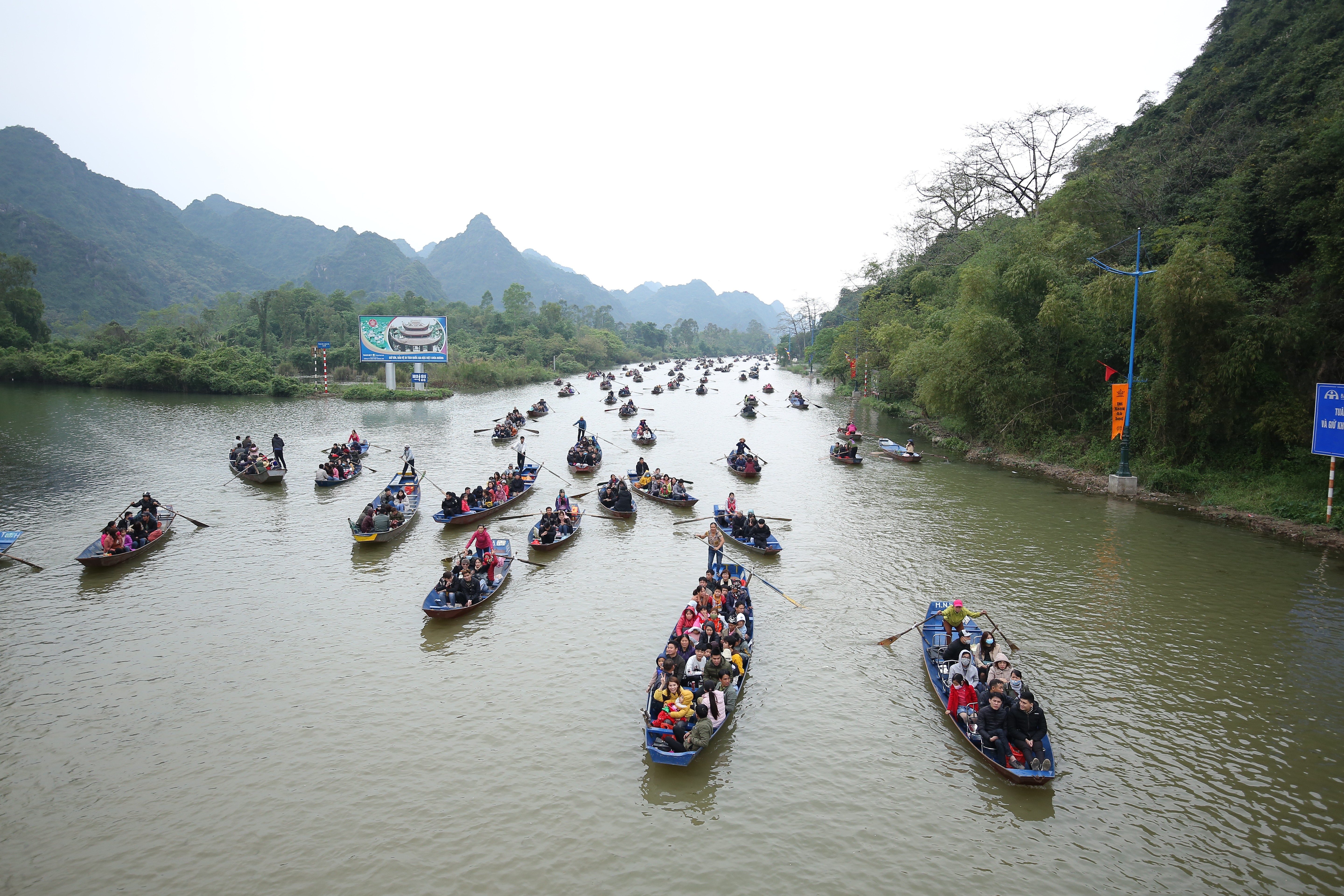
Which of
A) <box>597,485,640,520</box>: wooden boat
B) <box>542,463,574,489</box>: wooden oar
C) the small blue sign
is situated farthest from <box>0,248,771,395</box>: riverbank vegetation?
the small blue sign

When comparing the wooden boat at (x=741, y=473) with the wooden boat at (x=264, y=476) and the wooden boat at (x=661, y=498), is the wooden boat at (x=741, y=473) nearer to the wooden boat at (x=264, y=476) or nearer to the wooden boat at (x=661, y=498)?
the wooden boat at (x=661, y=498)

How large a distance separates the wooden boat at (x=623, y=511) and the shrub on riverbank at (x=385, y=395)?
3926 centimetres

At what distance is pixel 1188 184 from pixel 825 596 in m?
24.5

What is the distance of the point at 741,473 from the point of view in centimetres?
2923

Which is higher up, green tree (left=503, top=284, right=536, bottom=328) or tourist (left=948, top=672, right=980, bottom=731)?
green tree (left=503, top=284, right=536, bottom=328)

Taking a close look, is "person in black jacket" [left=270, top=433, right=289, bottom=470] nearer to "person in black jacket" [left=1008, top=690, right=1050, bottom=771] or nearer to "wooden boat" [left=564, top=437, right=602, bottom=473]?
"wooden boat" [left=564, top=437, right=602, bottom=473]

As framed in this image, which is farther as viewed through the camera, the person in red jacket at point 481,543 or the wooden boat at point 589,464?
the wooden boat at point 589,464

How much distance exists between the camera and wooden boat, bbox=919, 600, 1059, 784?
353 inches

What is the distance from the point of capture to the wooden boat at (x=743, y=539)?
59.9 ft

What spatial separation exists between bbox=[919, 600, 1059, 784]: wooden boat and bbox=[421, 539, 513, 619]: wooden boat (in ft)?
29.7

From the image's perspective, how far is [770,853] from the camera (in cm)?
819

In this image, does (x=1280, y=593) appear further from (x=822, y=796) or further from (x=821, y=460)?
(x=821, y=460)

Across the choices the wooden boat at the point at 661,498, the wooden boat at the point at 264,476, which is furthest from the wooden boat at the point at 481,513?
the wooden boat at the point at 264,476

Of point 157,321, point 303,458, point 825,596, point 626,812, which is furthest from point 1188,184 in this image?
point 157,321
